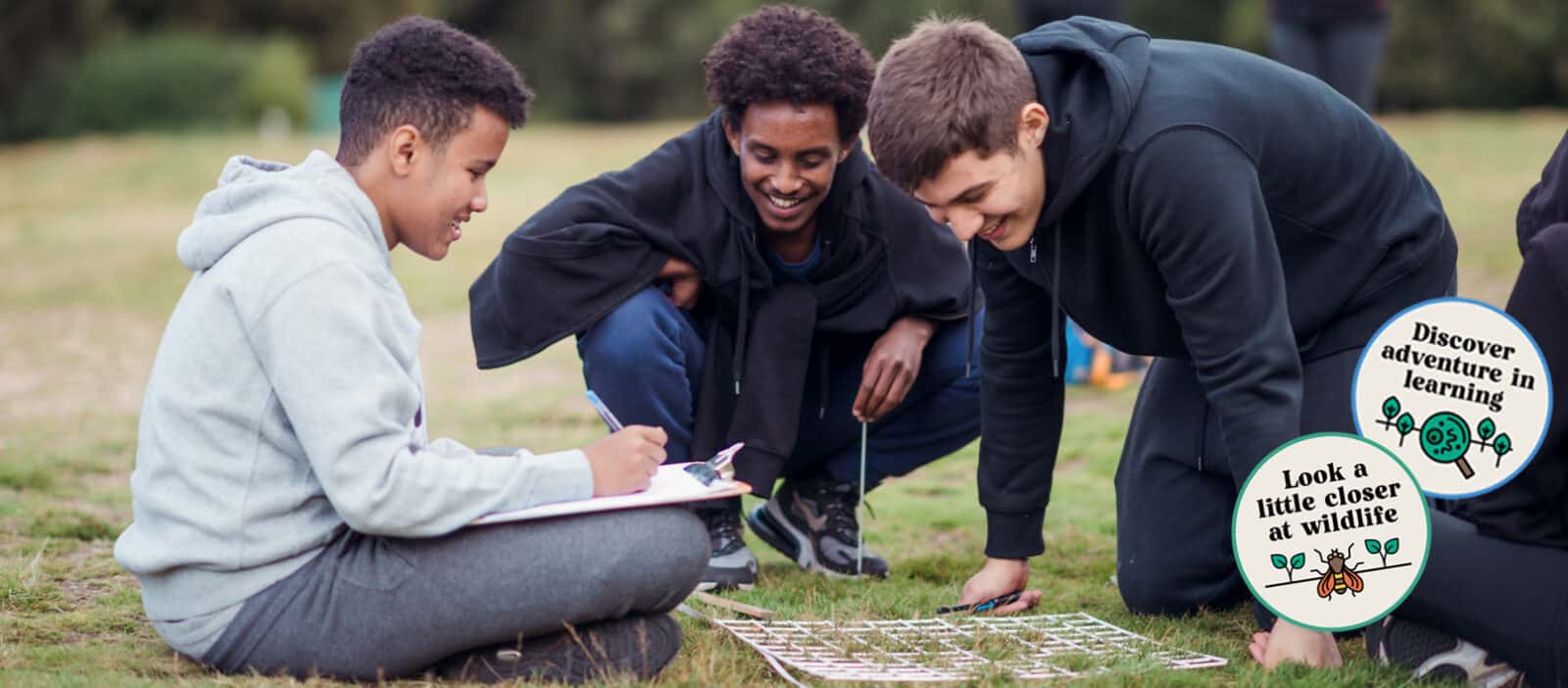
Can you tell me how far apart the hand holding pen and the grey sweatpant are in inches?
2.6

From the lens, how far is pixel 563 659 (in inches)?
111

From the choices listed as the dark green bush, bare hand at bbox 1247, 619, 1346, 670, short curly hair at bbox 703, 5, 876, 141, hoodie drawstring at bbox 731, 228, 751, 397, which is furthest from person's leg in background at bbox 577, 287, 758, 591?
the dark green bush

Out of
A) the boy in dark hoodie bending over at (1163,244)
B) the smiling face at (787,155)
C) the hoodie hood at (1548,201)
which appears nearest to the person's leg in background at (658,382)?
the smiling face at (787,155)

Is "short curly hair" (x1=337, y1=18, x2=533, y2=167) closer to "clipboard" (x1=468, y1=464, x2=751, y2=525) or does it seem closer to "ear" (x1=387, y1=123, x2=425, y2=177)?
"ear" (x1=387, y1=123, x2=425, y2=177)

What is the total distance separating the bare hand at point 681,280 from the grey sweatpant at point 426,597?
124 cm

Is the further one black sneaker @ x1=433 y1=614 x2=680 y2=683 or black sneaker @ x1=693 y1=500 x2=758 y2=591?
black sneaker @ x1=693 y1=500 x2=758 y2=591

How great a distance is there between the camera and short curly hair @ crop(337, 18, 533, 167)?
2.78 meters

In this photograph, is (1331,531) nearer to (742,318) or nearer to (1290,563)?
(1290,563)

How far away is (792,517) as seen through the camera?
415 cm

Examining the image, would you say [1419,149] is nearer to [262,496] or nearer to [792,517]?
[792,517]

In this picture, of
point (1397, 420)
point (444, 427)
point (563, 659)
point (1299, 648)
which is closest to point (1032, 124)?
point (1397, 420)

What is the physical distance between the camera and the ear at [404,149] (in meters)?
2.76

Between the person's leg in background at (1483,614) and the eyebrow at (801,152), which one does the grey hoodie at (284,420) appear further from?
the person's leg in background at (1483,614)

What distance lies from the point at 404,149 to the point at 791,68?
116 centimetres
